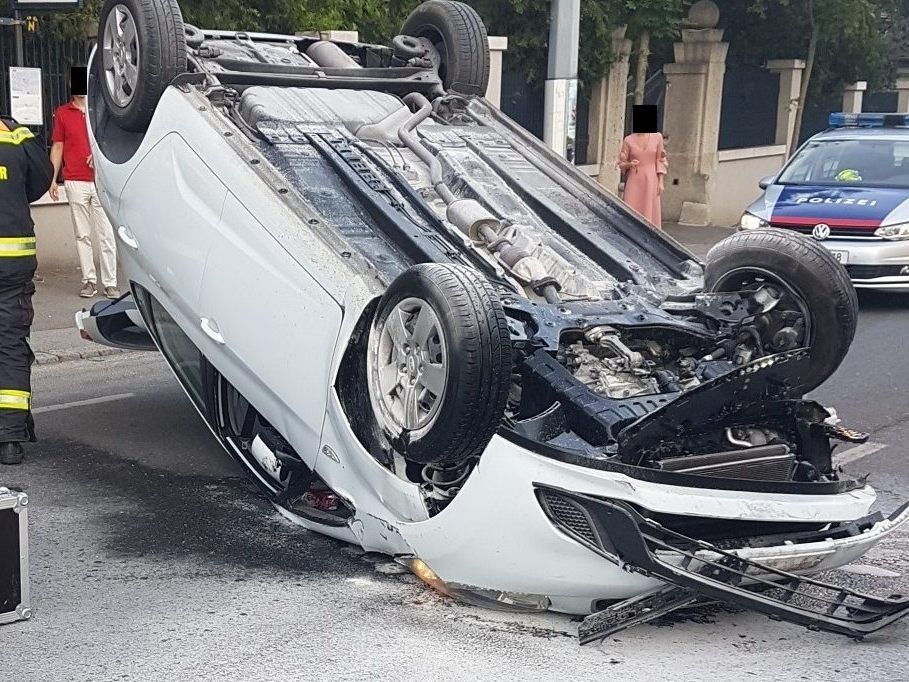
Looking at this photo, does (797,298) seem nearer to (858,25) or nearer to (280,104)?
(280,104)

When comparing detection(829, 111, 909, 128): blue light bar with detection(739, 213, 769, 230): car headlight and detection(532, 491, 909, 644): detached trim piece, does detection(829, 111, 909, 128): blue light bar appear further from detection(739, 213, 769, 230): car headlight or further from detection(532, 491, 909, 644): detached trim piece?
detection(532, 491, 909, 644): detached trim piece

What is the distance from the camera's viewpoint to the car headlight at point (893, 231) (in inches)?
433

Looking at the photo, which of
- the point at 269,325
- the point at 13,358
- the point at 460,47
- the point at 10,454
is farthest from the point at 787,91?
the point at 269,325

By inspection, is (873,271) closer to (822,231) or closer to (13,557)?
(822,231)

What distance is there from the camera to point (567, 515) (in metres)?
4.16

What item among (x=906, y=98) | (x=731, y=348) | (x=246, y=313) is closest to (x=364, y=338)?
(x=246, y=313)

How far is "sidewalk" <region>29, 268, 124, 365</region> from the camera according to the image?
9.07m

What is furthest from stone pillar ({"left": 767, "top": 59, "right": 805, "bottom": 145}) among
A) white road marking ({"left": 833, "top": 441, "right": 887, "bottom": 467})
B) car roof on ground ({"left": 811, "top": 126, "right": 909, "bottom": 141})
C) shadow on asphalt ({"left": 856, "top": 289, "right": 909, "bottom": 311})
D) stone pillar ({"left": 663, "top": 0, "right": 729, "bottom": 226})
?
white road marking ({"left": 833, "top": 441, "right": 887, "bottom": 467})

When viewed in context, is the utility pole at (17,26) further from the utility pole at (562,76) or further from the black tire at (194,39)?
the utility pole at (562,76)

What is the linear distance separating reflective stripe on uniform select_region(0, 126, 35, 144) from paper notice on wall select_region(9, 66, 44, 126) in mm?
4193

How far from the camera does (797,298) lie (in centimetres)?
489

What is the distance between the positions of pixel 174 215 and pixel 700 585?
2827mm

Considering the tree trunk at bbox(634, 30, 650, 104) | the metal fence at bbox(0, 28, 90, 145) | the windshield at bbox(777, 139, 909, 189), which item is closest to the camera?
the metal fence at bbox(0, 28, 90, 145)

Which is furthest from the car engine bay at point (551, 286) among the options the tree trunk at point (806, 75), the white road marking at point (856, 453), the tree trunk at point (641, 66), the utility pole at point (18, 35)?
the tree trunk at point (806, 75)
